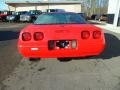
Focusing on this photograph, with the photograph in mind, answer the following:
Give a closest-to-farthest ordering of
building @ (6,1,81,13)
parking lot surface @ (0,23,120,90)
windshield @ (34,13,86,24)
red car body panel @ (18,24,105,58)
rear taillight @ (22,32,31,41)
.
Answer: parking lot surface @ (0,23,120,90) → red car body panel @ (18,24,105,58) → rear taillight @ (22,32,31,41) → windshield @ (34,13,86,24) → building @ (6,1,81,13)

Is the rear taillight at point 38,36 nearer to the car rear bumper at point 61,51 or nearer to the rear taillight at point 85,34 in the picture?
the car rear bumper at point 61,51

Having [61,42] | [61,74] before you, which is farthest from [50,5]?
[61,74]

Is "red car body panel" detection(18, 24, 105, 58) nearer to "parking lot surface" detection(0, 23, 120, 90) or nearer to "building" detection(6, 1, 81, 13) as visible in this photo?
"parking lot surface" detection(0, 23, 120, 90)

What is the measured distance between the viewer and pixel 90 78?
19.4 feet

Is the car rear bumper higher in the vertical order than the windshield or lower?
lower

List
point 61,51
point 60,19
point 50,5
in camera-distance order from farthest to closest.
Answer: point 50,5
point 60,19
point 61,51

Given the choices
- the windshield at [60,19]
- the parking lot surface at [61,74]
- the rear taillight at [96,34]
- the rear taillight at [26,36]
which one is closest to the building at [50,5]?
the parking lot surface at [61,74]

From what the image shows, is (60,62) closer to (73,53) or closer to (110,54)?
(73,53)

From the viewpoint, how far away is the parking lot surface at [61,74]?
5.42 meters

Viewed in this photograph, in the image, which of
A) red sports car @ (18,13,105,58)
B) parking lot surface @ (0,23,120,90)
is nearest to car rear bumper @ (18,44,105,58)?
red sports car @ (18,13,105,58)

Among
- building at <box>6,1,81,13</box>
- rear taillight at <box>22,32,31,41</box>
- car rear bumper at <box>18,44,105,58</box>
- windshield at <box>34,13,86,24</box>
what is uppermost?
windshield at <box>34,13,86,24</box>

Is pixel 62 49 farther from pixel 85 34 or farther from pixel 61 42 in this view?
pixel 85 34

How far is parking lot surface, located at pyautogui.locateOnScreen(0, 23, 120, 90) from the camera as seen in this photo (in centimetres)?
542

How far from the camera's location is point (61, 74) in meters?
6.32
